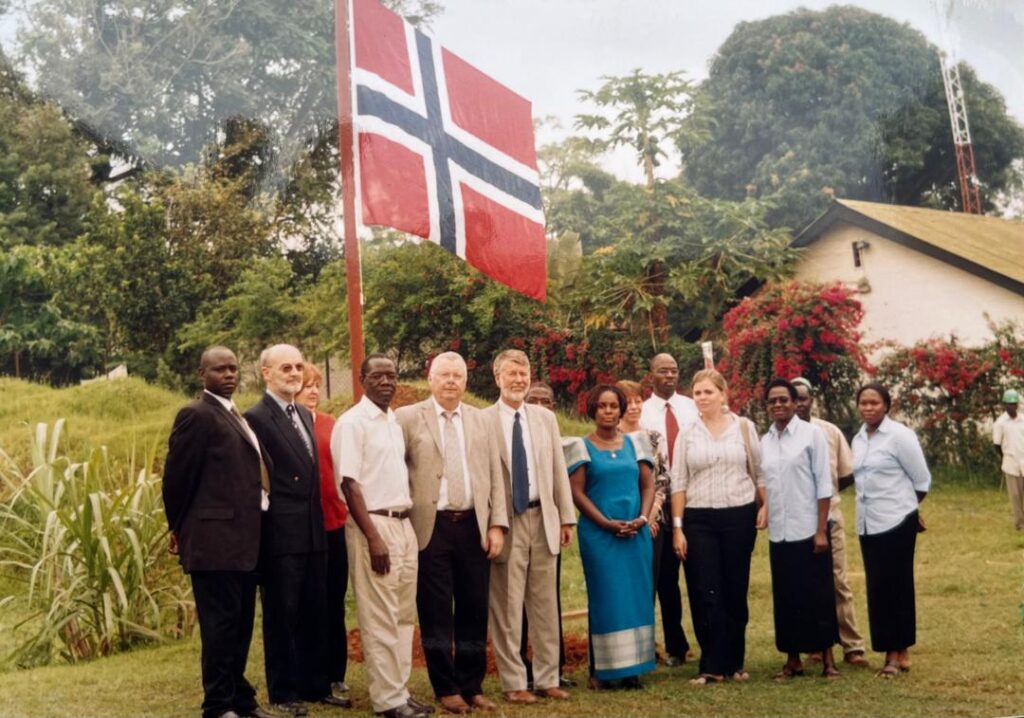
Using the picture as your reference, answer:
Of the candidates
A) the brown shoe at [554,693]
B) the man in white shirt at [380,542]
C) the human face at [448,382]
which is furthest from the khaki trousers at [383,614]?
the brown shoe at [554,693]

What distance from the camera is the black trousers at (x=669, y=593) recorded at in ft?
16.5

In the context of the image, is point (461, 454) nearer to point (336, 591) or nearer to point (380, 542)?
point (380, 542)

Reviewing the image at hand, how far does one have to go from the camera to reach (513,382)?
432 cm

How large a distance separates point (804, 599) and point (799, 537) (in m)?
0.24

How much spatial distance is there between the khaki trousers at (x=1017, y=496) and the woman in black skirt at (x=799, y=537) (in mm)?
3101

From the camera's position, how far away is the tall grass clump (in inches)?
193

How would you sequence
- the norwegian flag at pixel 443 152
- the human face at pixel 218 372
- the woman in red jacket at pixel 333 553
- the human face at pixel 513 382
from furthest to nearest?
the norwegian flag at pixel 443 152, the human face at pixel 513 382, the woman in red jacket at pixel 333 553, the human face at pixel 218 372

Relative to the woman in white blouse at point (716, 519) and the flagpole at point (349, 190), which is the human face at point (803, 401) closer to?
the woman in white blouse at point (716, 519)

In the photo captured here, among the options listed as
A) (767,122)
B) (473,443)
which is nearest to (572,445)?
(473,443)

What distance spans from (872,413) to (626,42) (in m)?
3.26

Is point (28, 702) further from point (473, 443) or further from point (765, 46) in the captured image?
point (765, 46)

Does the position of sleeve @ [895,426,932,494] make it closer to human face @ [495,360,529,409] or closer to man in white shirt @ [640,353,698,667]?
man in white shirt @ [640,353,698,667]

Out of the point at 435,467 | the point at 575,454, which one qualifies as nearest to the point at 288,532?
the point at 435,467

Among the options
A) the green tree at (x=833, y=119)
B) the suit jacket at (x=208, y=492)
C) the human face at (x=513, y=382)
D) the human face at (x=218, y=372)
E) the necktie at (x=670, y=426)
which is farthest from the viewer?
the green tree at (x=833, y=119)
